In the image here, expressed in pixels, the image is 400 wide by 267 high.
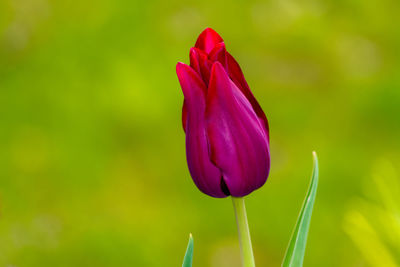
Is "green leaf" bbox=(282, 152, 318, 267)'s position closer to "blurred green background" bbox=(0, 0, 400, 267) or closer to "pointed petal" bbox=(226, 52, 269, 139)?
"pointed petal" bbox=(226, 52, 269, 139)

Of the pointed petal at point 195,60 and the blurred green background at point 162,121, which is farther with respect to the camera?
the blurred green background at point 162,121

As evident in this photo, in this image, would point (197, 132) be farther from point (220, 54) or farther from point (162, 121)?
point (162, 121)

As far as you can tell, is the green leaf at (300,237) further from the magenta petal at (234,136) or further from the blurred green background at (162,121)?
the blurred green background at (162,121)

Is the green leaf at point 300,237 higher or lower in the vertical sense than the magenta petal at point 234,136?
lower

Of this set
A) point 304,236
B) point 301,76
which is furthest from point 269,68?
point 304,236

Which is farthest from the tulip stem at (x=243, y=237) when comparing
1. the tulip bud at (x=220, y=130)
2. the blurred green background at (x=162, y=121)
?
the blurred green background at (x=162, y=121)

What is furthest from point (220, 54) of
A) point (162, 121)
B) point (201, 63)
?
point (162, 121)
